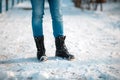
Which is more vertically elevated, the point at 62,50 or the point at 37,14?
the point at 37,14

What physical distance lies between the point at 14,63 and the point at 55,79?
0.90 m

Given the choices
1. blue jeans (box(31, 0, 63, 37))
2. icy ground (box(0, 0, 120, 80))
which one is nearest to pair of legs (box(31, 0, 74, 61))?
blue jeans (box(31, 0, 63, 37))

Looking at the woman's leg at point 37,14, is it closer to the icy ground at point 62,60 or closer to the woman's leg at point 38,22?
the woman's leg at point 38,22

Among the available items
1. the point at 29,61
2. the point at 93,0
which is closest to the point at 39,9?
the point at 29,61

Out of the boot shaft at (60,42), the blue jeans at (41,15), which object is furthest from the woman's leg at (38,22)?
the boot shaft at (60,42)

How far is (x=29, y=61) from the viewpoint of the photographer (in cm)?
441

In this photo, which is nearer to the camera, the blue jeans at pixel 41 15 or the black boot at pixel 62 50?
the blue jeans at pixel 41 15

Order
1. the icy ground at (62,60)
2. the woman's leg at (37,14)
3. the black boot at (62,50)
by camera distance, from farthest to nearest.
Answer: the black boot at (62,50), the woman's leg at (37,14), the icy ground at (62,60)

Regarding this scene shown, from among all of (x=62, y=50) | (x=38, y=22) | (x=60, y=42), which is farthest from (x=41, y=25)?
(x=62, y=50)

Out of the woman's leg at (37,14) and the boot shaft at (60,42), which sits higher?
the woman's leg at (37,14)

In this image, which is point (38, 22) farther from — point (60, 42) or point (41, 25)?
point (60, 42)

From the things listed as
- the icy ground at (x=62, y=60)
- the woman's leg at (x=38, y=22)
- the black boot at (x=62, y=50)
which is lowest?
the icy ground at (x=62, y=60)

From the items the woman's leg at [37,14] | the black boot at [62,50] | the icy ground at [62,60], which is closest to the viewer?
the icy ground at [62,60]

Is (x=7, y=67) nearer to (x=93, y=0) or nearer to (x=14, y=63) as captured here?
(x=14, y=63)
